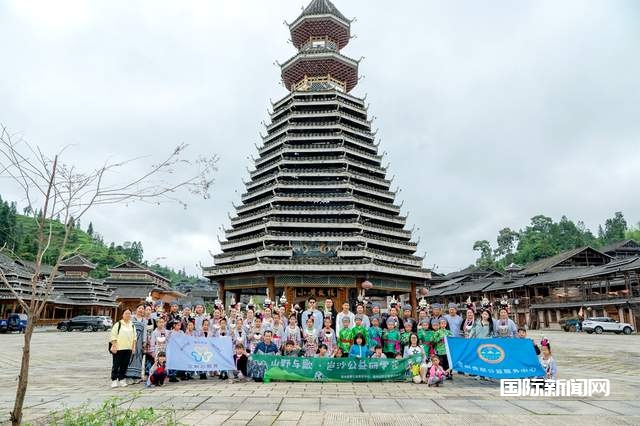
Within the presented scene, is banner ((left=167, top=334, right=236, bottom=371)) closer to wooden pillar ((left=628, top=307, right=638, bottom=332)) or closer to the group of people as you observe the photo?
the group of people

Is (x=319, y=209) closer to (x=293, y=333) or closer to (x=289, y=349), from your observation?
(x=293, y=333)

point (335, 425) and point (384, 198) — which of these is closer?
point (335, 425)

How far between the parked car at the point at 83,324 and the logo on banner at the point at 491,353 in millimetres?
42855

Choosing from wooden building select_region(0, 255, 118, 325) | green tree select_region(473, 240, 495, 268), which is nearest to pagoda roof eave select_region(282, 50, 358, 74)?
wooden building select_region(0, 255, 118, 325)

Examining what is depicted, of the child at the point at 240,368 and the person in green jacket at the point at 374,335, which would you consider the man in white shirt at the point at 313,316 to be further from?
the child at the point at 240,368

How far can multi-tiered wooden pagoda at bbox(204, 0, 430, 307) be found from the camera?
32969 mm

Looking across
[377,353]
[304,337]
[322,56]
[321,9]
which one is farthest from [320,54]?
[377,353]

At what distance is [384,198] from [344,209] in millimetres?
4978

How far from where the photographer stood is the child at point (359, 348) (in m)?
11.0

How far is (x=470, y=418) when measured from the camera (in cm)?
662

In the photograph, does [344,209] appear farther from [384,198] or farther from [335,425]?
[335,425]

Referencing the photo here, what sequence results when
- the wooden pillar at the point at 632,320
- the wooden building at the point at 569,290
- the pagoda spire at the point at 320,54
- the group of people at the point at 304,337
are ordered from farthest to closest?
1. the pagoda spire at the point at 320,54
2. the wooden building at the point at 569,290
3. the wooden pillar at the point at 632,320
4. the group of people at the point at 304,337

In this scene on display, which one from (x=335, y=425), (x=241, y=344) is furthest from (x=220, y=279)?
(x=335, y=425)

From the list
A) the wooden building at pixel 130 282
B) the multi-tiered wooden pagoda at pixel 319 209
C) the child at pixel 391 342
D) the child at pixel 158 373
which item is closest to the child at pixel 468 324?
the child at pixel 391 342
